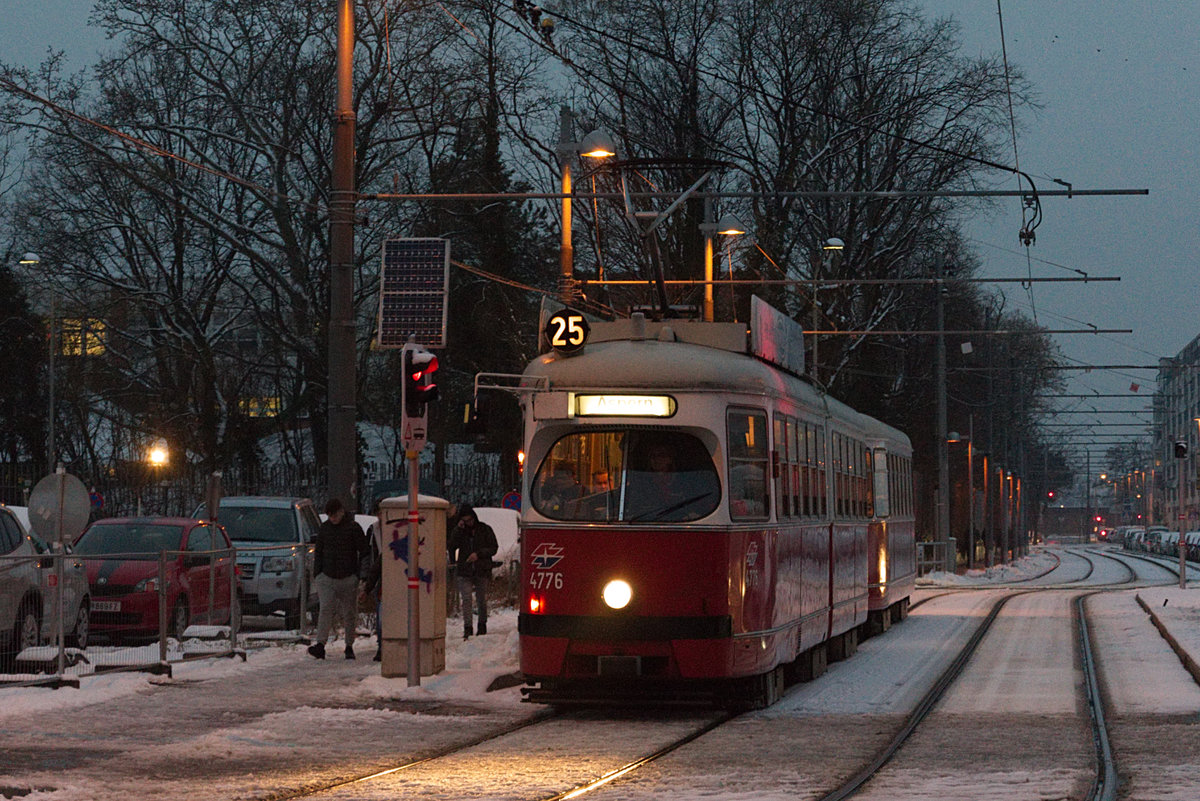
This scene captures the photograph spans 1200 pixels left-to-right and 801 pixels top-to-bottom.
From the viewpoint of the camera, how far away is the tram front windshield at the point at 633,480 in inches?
588

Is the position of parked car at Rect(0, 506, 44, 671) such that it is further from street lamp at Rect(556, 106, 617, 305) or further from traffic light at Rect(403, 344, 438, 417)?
street lamp at Rect(556, 106, 617, 305)

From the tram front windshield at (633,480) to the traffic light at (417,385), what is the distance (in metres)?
1.61

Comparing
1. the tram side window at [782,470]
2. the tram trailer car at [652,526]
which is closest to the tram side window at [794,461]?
the tram side window at [782,470]

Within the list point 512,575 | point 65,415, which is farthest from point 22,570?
point 65,415

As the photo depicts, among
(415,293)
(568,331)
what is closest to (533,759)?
(568,331)

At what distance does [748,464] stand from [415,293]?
656 centimetres

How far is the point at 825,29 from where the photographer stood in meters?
46.8

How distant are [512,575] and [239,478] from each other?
7.72 meters

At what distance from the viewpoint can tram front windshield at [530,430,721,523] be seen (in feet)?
49.0

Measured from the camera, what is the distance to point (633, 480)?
1504 cm

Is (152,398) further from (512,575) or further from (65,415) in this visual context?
(512,575)

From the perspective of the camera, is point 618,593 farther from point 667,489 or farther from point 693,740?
point 693,740

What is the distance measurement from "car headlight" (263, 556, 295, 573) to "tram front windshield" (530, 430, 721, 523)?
889cm

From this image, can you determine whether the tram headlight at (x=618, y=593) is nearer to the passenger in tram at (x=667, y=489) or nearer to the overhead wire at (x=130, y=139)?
the passenger in tram at (x=667, y=489)
